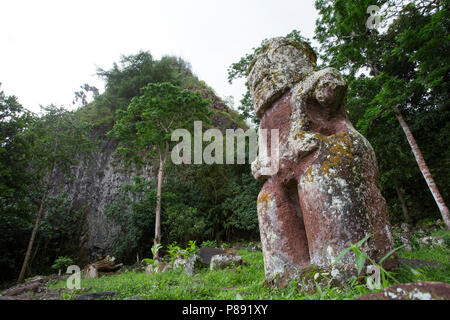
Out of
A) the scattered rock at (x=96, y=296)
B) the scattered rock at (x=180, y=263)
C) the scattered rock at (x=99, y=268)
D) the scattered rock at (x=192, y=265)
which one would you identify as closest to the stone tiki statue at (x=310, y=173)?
the scattered rock at (x=96, y=296)

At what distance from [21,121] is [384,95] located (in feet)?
43.4

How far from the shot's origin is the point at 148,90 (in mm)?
10938

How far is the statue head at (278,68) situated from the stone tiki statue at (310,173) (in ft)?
0.05

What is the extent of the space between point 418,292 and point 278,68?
347cm

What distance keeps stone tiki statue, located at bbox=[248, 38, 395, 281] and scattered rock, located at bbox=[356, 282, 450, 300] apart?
1468mm

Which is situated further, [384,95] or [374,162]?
[384,95]

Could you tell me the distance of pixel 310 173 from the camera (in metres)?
2.89

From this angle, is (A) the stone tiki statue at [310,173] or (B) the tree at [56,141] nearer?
(A) the stone tiki statue at [310,173]

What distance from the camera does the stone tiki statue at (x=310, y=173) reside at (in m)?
2.53

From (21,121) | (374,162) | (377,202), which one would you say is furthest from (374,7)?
(21,121)

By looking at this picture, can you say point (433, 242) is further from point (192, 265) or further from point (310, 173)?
point (192, 265)

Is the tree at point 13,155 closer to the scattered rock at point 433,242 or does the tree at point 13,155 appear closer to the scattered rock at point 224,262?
the scattered rock at point 224,262
